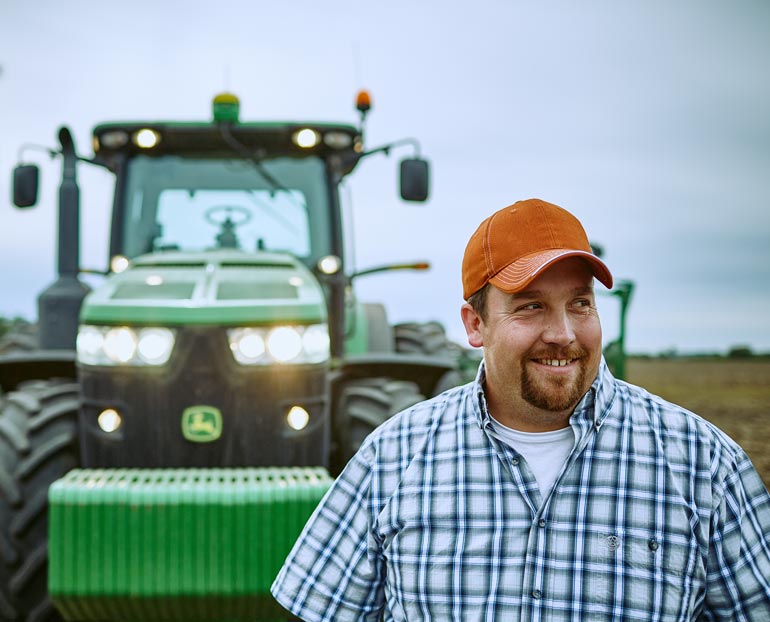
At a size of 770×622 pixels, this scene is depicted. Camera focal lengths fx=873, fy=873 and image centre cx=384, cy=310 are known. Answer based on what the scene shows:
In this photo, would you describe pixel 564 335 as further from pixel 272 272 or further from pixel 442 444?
pixel 272 272

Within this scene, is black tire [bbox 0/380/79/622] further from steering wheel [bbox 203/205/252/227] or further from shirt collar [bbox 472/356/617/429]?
shirt collar [bbox 472/356/617/429]

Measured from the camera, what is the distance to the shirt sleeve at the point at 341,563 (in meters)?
1.95

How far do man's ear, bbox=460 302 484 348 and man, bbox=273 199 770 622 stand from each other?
1 centimetres

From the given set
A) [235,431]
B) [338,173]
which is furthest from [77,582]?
[338,173]

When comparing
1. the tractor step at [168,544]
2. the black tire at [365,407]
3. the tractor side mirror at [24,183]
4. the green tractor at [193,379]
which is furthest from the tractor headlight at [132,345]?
the tractor side mirror at [24,183]

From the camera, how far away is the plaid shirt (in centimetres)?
176

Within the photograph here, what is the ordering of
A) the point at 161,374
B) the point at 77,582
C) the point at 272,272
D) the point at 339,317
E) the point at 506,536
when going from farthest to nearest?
the point at 339,317 → the point at 272,272 → the point at 161,374 → the point at 77,582 → the point at 506,536

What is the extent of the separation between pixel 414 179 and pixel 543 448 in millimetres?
2953

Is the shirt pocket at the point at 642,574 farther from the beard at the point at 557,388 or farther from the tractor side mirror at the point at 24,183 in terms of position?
the tractor side mirror at the point at 24,183

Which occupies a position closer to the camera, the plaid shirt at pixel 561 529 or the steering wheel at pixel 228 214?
the plaid shirt at pixel 561 529

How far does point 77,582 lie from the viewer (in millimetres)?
3098

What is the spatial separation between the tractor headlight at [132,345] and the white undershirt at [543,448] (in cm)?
226

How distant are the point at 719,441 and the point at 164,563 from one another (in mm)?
2075

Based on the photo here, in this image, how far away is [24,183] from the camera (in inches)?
187
